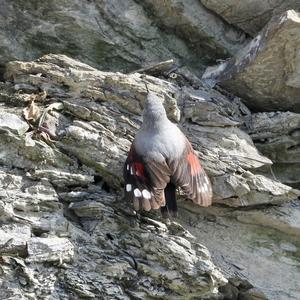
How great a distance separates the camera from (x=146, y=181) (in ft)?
22.4

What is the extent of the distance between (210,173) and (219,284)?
1.27 meters

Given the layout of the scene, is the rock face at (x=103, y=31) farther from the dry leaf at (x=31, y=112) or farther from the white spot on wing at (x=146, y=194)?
the white spot on wing at (x=146, y=194)

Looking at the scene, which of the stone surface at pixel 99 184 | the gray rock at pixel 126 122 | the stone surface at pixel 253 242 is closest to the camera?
the stone surface at pixel 99 184

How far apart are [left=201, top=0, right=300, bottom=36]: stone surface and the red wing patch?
2448mm

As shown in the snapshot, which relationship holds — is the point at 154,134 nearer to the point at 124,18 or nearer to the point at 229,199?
the point at 229,199

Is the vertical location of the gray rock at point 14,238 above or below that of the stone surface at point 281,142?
below

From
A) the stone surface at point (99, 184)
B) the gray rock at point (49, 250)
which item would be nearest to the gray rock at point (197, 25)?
the stone surface at point (99, 184)

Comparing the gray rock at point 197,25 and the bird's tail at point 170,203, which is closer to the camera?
the bird's tail at point 170,203

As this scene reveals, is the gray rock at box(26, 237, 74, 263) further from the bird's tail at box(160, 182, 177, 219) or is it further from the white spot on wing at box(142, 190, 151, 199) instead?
the bird's tail at box(160, 182, 177, 219)

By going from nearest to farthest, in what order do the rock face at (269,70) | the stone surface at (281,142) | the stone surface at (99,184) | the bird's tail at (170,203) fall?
the stone surface at (99,184) → the bird's tail at (170,203) → the rock face at (269,70) → the stone surface at (281,142)

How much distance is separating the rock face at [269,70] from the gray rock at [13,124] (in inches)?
101

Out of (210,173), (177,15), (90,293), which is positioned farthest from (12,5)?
(90,293)

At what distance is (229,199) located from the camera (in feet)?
24.6

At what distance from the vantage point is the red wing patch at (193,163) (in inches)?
281
